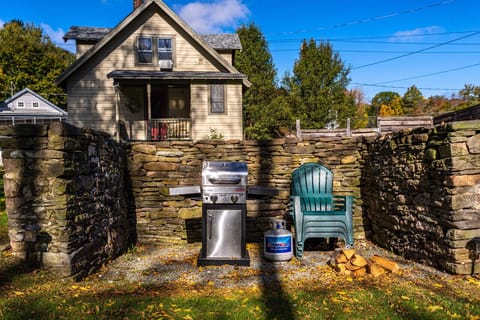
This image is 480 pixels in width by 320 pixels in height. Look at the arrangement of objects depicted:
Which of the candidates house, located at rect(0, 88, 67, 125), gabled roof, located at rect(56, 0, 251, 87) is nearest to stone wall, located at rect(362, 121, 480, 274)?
gabled roof, located at rect(56, 0, 251, 87)

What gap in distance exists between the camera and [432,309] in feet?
8.23

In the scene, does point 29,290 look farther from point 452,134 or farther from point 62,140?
point 452,134

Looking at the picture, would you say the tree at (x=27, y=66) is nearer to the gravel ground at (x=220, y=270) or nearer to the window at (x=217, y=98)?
the window at (x=217, y=98)

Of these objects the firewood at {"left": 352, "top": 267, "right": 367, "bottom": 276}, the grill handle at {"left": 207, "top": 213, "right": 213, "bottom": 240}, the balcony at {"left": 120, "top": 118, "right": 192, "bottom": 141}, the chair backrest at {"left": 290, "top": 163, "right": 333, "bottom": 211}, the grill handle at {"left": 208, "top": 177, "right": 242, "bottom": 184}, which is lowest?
the firewood at {"left": 352, "top": 267, "right": 367, "bottom": 276}

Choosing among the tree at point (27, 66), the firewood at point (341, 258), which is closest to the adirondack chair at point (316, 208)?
the firewood at point (341, 258)

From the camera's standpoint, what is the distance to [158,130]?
10117mm

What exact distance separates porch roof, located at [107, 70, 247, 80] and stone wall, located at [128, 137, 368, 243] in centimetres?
528

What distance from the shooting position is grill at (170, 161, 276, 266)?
149 inches

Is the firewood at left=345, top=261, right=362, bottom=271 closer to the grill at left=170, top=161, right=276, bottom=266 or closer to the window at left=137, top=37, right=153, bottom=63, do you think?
the grill at left=170, top=161, right=276, bottom=266

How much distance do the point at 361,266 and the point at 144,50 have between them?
9.76 metres

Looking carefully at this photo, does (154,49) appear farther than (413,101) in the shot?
No

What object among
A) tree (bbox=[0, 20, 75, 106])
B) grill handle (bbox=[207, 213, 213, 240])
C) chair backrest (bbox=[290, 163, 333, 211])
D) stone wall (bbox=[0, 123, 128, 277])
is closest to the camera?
stone wall (bbox=[0, 123, 128, 277])

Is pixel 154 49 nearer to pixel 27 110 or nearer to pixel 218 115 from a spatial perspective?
pixel 218 115

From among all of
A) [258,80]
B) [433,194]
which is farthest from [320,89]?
[433,194]
